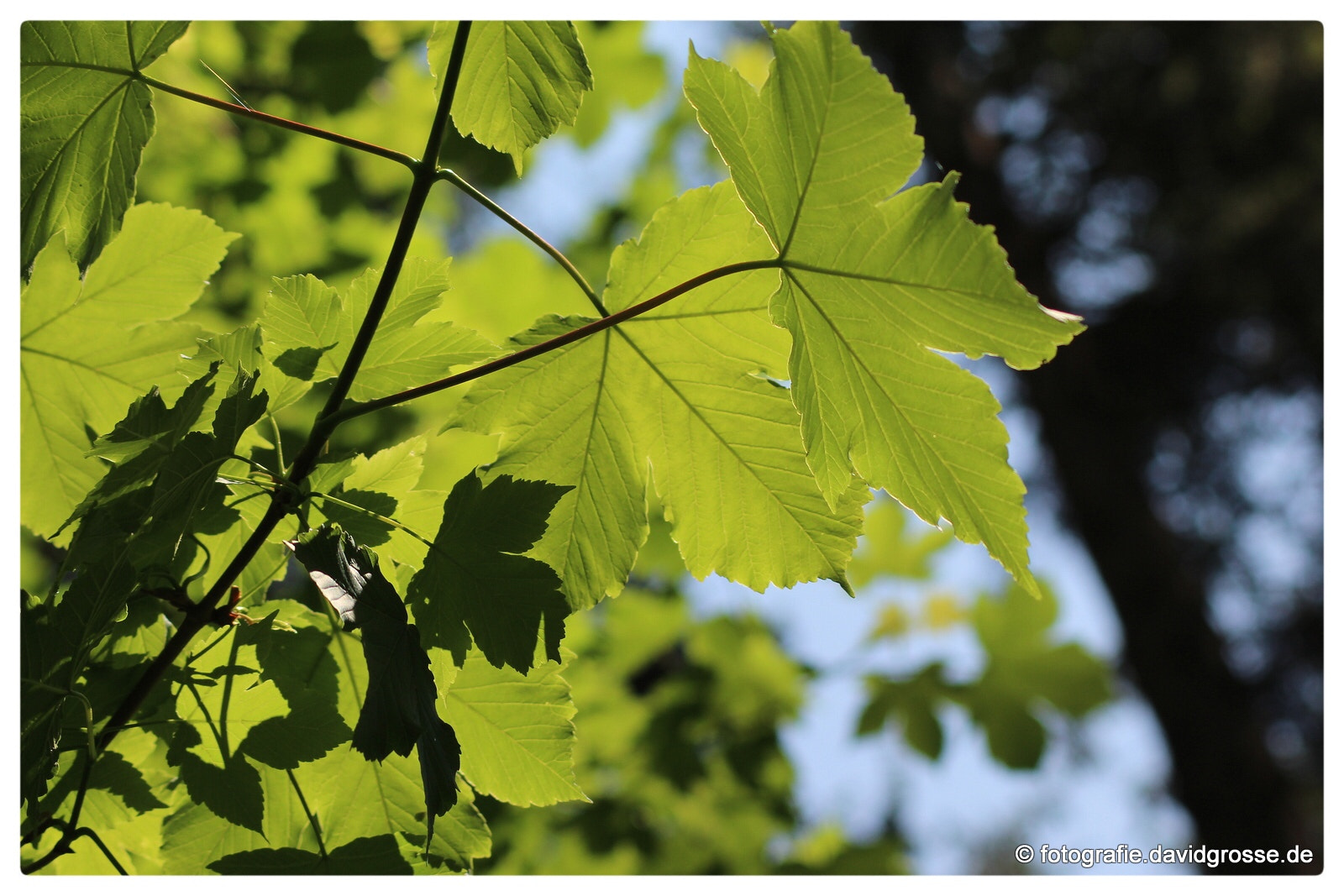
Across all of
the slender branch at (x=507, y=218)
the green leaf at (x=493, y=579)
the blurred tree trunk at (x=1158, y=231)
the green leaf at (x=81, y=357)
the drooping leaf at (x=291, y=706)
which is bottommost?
the blurred tree trunk at (x=1158, y=231)

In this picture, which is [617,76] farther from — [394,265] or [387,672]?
[387,672]

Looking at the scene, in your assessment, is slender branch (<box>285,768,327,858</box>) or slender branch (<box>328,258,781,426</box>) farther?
slender branch (<box>285,768,327,858</box>)

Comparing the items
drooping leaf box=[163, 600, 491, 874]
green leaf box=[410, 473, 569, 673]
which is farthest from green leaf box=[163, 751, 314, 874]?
green leaf box=[410, 473, 569, 673]

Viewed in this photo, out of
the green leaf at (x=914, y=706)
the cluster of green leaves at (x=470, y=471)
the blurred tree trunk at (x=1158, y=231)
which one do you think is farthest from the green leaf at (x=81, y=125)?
the blurred tree trunk at (x=1158, y=231)

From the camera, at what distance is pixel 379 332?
0.69 metres

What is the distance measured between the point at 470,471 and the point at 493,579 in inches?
4.9

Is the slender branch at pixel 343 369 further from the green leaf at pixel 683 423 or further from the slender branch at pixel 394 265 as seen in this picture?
the green leaf at pixel 683 423

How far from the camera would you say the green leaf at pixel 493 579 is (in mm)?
604

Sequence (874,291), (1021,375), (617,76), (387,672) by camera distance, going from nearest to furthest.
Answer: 1. (387,672)
2. (874,291)
3. (617,76)
4. (1021,375)

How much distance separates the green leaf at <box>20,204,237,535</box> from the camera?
0.86 m

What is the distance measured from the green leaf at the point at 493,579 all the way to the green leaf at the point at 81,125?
364 mm

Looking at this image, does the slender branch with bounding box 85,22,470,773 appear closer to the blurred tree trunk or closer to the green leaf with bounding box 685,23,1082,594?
the green leaf with bounding box 685,23,1082,594

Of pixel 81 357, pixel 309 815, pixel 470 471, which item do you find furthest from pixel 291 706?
pixel 81 357

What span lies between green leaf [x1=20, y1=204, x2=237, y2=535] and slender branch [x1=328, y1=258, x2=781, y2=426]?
1.16 feet
